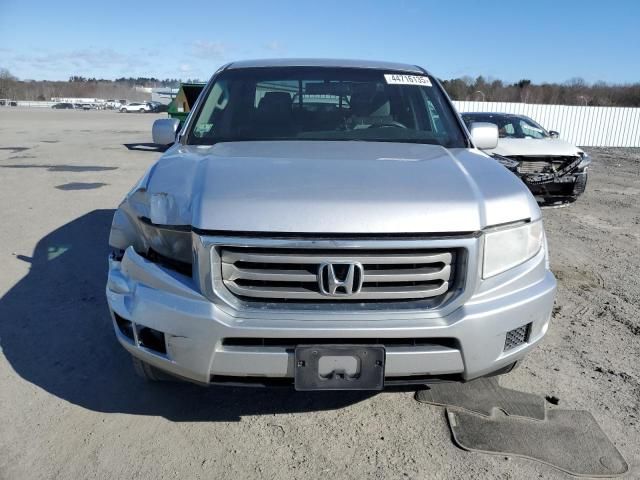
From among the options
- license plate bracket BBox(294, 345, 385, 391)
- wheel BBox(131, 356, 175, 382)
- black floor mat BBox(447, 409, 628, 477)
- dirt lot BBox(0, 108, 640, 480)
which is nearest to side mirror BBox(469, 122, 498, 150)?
dirt lot BBox(0, 108, 640, 480)

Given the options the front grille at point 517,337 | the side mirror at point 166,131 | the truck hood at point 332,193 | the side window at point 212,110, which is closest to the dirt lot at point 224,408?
the front grille at point 517,337

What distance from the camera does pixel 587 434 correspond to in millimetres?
2768

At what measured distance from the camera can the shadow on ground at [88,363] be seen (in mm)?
Answer: 2990

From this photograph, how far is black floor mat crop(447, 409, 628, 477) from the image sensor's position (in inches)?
100

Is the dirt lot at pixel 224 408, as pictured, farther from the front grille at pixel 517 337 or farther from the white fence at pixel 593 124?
the white fence at pixel 593 124

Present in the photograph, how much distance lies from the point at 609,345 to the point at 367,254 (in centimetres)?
255

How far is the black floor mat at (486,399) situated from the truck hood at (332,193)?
1.12 metres

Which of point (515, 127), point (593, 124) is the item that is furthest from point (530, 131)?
point (593, 124)

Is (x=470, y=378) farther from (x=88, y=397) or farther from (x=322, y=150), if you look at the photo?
(x=88, y=397)

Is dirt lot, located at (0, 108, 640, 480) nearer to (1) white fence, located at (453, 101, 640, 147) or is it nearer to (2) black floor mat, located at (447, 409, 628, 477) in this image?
(2) black floor mat, located at (447, 409, 628, 477)

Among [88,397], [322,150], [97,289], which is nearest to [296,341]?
[322,150]

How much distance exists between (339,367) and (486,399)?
1.27 metres

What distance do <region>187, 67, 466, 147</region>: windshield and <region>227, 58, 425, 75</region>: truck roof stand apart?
8 cm

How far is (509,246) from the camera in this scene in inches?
95.7
